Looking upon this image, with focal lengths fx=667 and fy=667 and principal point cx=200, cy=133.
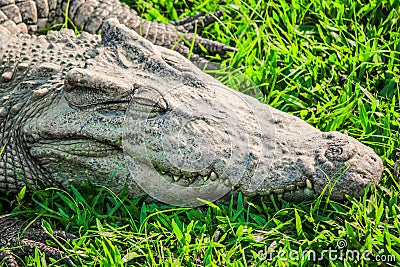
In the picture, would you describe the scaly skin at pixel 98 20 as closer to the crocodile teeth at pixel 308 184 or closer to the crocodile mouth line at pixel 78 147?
the crocodile mouth line at pixel 78 147

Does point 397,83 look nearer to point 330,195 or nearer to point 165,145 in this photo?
point 330,195

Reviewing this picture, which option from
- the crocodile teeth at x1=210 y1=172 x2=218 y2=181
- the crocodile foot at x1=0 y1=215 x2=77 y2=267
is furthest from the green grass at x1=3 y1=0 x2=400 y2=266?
the crocodile teeth at x1=210 y1=172 x2=218 y2=181

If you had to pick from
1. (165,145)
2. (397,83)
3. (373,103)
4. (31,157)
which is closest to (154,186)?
(165,145)

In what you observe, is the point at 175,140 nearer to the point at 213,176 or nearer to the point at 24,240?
the point at 213,176

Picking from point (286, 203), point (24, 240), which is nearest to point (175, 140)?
point (286, 203)

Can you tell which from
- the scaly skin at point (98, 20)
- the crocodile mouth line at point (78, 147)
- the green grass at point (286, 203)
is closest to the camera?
the green grass at point (286, 203)

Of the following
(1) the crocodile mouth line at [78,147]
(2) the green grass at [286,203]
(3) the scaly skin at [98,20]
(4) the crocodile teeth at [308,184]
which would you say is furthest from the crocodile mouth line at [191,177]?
(3) the scaly skin at [98,20]

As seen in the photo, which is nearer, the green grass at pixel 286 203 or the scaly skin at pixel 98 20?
the green grass at pixel 286 203
